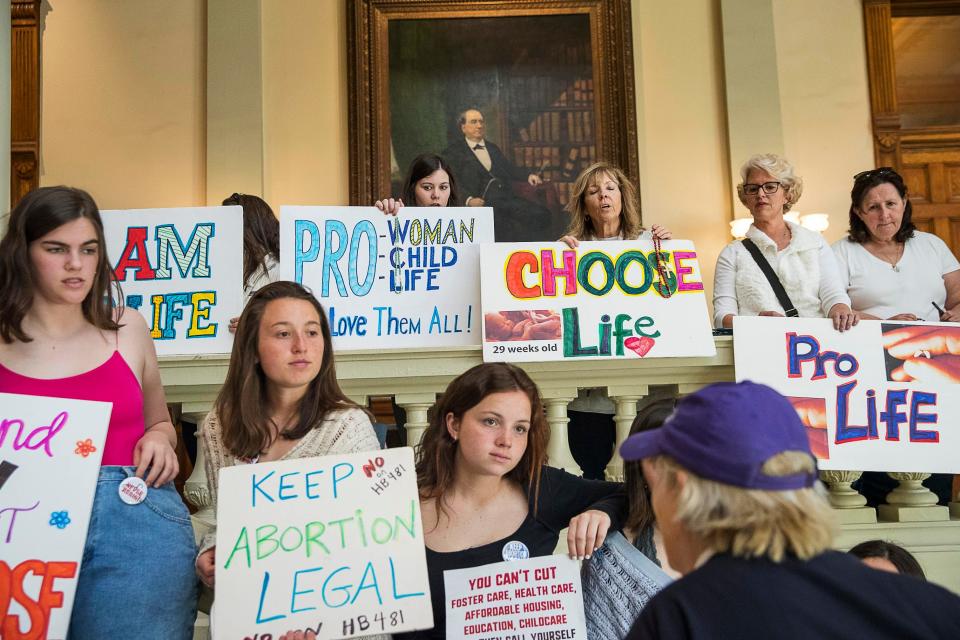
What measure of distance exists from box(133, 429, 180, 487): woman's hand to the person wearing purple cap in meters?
1.40

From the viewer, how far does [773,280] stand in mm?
4094

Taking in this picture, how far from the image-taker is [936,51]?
926cm

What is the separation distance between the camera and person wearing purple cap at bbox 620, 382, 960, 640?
1.49 meters

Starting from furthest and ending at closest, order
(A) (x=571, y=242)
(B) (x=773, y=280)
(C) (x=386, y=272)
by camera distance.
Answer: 1. (B) (x=773, y=280)
2. (C) (x=386, y=272)
3. (A) (x=571, y=242)

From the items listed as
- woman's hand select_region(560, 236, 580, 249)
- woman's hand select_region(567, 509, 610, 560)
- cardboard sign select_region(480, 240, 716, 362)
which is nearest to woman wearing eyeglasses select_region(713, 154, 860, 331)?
cardboard sign select_region(480, 240, 716, 362)

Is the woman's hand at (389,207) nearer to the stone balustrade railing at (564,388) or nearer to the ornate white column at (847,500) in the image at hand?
the stone balustrade railing at (564,388)

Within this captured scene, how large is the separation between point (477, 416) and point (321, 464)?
0.52m

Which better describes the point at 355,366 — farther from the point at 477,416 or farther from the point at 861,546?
the point at 861,546

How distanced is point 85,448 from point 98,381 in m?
0.19

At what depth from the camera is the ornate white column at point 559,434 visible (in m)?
3.48

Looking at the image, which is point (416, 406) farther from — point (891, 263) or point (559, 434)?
point (891, 263)

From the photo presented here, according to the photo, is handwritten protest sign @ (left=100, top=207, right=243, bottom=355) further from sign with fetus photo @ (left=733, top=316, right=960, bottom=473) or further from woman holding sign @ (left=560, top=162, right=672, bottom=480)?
sign with fetus photo @ (left=733, top=316, right=960, bottom=473)

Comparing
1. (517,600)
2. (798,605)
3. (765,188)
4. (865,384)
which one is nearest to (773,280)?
(765,188)

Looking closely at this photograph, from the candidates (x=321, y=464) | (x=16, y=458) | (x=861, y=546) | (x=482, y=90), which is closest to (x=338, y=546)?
(x=321, y=464)
